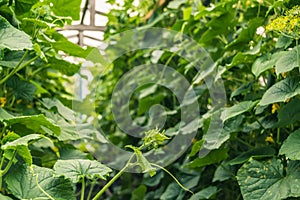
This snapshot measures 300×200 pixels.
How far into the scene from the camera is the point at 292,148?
1328mm

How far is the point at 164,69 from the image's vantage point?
2.65 metres

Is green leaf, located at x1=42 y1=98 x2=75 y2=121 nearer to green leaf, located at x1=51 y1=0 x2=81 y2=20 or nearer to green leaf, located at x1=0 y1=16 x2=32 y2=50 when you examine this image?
green leaf, located at x1=51 y1=0 x2=81 y2=20

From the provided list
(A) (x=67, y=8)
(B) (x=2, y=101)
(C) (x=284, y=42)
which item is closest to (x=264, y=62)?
(C) (x=284, y=42)

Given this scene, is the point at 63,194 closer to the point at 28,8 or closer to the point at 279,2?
the point at 28,8

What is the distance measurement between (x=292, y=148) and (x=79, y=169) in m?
0.60

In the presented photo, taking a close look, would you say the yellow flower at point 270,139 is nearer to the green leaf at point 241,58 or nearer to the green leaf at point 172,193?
the green leaf at point 241,58

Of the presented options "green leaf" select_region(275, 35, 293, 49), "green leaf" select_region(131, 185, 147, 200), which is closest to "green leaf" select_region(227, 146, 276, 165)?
"green leaf" select_region(275, 35, 293, 49)

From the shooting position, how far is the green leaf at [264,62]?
4.79 ft

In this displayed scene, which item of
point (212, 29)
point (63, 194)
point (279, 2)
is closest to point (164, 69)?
point (212, 29)

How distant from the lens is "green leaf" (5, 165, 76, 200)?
1113mm

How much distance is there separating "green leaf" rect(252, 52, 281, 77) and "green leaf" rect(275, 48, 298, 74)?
5 cm

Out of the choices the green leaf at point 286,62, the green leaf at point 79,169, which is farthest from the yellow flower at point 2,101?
the green leaf at point 286,62

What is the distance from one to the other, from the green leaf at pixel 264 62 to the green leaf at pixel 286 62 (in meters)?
0.05

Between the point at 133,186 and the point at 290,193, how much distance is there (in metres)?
2.03
